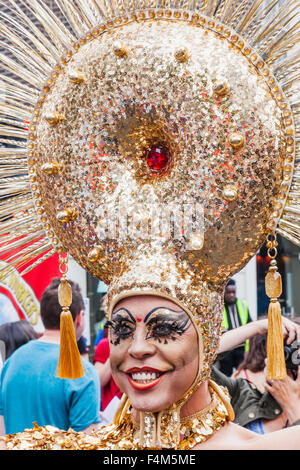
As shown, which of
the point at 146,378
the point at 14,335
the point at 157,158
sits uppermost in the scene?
the point at 157,158

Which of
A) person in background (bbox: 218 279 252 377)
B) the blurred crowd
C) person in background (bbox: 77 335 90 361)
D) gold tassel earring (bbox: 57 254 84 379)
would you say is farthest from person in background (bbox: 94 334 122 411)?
gold tassel earring (bbox: 57 254 84 379)

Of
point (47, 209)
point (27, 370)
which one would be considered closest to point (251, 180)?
point (47, 209)

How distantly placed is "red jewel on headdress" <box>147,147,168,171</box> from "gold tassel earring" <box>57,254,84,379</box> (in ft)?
1.40

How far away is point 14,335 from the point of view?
3582mm

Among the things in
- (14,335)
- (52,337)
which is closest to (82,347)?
(14,335)

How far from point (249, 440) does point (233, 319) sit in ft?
5.61

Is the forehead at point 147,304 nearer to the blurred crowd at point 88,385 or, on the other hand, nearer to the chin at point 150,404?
the chin at point 150,404

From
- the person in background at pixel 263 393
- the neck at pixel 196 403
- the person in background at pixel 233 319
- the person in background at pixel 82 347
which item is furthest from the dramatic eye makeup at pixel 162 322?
the person in background at pixel 82 347

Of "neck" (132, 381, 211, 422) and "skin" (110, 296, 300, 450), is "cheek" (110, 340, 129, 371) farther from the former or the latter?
"neck" (132, 381, 211, 422)

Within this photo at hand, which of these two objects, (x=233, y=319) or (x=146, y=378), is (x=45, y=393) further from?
(x=146, y=378)

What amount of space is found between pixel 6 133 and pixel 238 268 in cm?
89

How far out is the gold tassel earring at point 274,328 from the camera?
1.73 meters
